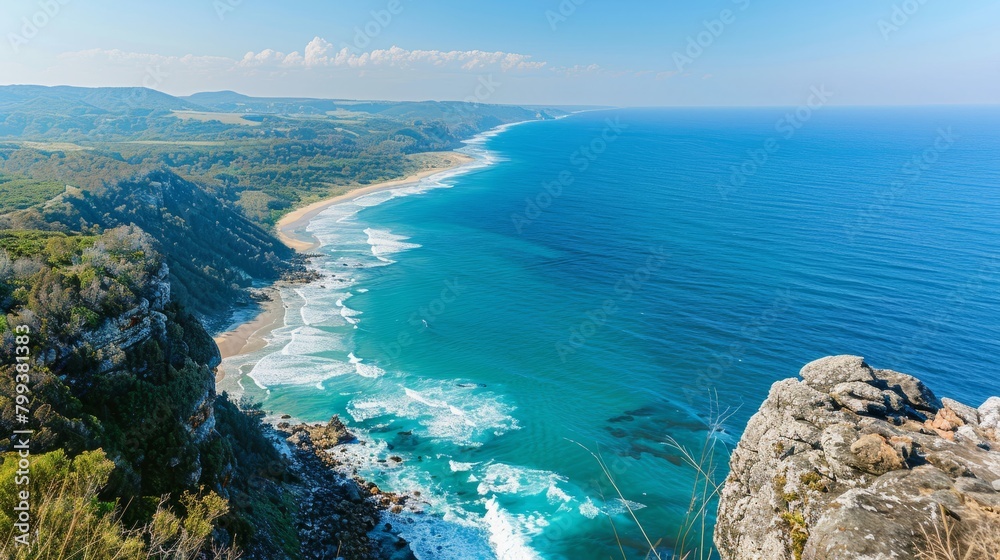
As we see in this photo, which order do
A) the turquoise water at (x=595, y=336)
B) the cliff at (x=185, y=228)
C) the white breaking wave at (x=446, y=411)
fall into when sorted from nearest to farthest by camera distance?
1. the turquoise water at (x=595, y=336)
2. the white breaking wave at (x=446, y=411)
3. the cliff at (x=185, y=228)

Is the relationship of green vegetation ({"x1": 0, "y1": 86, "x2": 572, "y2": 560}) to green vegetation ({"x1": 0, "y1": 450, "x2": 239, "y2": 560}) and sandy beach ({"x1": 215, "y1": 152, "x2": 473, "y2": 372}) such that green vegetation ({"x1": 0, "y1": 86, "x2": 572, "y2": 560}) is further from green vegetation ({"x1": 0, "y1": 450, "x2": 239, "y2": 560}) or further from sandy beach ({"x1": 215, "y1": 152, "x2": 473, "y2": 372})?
sandy beach ({"x1": 215, "y1": 152, "x2": 473, "y2": 372})

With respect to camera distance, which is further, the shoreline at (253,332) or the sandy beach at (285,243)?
the sandy beach at (285,243)

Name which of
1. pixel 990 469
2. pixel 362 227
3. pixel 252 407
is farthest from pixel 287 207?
pixel 990 469

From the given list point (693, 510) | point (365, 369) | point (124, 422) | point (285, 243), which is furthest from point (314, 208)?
point (693, 510)

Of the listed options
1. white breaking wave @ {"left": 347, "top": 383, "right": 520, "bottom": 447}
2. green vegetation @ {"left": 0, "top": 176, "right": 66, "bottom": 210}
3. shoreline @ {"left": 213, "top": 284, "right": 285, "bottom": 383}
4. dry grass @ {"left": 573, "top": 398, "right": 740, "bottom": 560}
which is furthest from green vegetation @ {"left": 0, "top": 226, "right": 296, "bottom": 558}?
green vegetation @ {"left": 0, "top": 176, "right": 66, "bottom": 210}

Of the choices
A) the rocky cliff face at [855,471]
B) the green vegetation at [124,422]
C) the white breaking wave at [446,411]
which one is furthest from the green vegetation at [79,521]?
the white breaking wave at [446,411]

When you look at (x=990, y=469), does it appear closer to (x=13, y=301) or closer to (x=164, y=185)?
(x=13, y=301)
